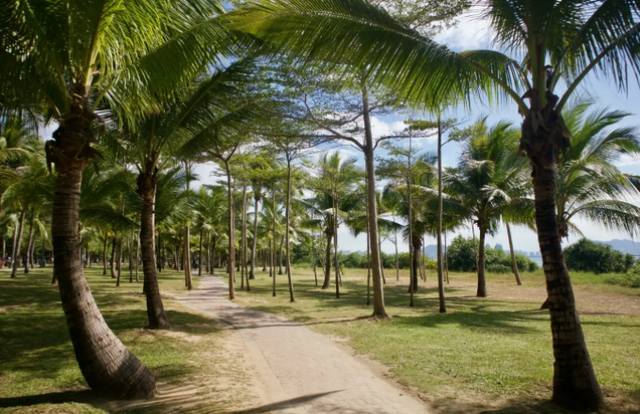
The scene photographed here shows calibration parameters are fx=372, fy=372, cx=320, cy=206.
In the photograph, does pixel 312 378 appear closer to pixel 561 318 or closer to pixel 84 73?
pixel 561 318

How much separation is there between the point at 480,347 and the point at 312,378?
3831mm

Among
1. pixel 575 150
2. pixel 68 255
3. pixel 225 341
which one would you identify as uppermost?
pixel 575 150

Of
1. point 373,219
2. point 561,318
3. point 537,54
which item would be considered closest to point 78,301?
point 561,318

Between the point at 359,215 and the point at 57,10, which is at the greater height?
the point at 57,10

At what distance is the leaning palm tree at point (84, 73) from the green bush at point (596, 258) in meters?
37.5

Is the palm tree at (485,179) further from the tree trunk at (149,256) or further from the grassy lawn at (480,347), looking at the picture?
the tree trunk at (149,256)

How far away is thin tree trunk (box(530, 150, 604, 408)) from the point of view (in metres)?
4.36

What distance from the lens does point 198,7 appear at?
5812 mm

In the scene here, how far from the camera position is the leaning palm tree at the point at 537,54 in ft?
14.3

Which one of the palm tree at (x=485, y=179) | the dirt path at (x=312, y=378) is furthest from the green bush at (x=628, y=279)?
the dirt path at (x=312, y=378)

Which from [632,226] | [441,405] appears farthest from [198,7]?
[632,226]

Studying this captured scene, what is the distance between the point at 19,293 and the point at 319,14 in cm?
1556

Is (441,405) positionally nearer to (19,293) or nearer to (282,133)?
(282,133)

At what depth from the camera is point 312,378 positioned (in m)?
5.92
